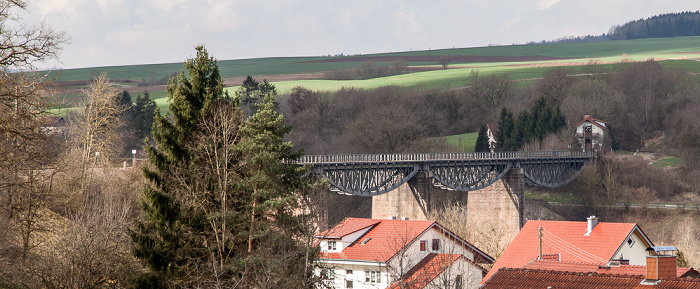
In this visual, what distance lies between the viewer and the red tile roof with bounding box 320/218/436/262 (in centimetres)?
4422

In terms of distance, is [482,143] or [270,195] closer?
[270,195]

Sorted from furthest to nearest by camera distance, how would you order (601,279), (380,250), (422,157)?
(422,157) → (380,250) → (601,279)

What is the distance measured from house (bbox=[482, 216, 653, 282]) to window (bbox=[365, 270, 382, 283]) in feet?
19.1

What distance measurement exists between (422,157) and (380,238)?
44.2 meters

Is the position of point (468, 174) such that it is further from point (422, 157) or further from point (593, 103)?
point (593, 103)

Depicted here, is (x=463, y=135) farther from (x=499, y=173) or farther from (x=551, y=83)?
(x=499, y=173)

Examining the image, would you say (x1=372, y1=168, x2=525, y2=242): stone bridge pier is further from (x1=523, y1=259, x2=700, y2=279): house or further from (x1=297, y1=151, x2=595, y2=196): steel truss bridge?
(x1=523, y1=259, x2=700, y2=279): house

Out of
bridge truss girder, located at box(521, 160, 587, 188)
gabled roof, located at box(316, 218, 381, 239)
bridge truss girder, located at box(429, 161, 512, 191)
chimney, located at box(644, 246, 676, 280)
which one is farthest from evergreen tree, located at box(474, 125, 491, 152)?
chimney, located at box(644, 246, 676, 280)

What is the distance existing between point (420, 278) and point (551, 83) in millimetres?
115374

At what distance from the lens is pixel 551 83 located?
145750 mm

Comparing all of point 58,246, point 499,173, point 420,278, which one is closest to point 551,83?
point 499,173

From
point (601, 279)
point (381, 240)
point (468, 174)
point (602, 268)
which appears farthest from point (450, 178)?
point (601, 279)

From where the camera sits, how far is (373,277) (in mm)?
44406

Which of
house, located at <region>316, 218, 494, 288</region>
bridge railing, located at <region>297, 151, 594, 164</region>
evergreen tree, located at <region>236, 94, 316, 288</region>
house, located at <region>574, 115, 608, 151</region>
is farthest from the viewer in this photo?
house, located at <region>574, 115, 608, 151</region>
